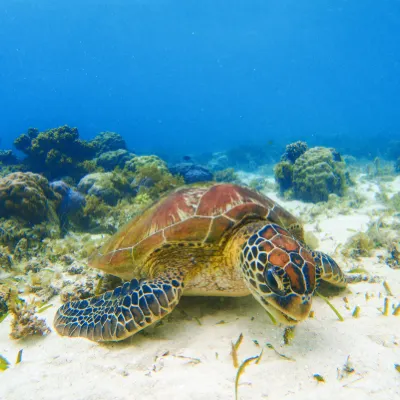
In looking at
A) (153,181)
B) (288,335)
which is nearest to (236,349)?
(288,335)

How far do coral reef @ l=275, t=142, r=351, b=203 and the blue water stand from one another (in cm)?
6230

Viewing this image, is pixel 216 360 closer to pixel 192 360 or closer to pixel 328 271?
pixel 192 360

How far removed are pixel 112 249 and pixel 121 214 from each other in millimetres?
3659

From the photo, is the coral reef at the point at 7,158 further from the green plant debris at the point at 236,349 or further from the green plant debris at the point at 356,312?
the green plant debris at the point at 356,312

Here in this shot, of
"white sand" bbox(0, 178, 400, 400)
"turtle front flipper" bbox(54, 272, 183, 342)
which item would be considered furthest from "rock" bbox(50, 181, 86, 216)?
"turtle front flipper" bbox(54, 272, 183, 342)

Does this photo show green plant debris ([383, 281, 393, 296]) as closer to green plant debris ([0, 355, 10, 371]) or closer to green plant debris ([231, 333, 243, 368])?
green plant debris ([231, 333, 243, 368])

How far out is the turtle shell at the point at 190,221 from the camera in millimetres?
2967

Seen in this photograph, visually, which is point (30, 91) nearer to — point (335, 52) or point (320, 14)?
point (320, 14)

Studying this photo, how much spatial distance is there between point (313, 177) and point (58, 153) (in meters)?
11.3

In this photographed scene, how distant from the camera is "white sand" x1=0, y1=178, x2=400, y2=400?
1.91 meters

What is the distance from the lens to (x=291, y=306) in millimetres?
2102

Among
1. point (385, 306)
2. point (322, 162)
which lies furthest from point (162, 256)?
point (322, 162)

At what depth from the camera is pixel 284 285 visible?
215 centimetres

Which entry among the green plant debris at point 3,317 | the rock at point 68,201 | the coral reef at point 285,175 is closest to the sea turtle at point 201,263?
the green plant debris at point 3,317
